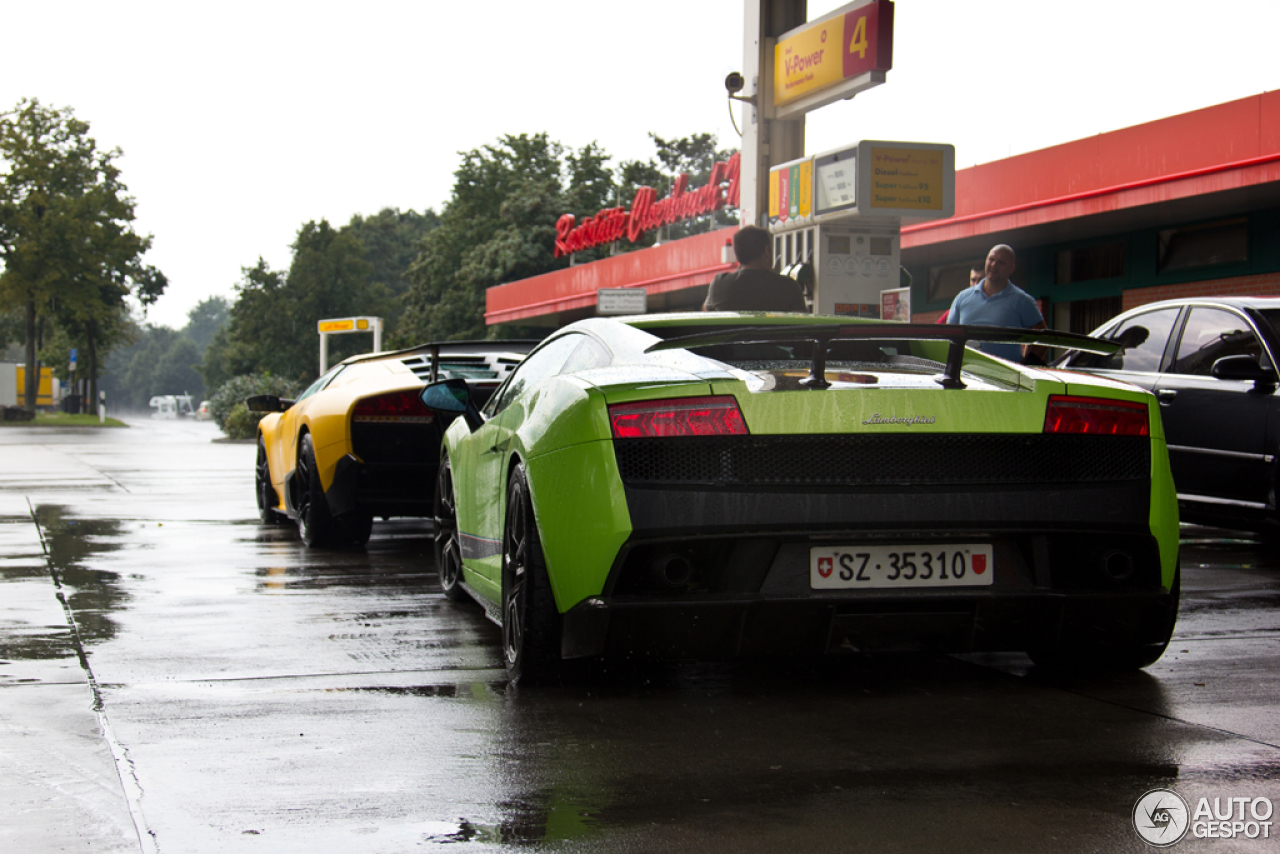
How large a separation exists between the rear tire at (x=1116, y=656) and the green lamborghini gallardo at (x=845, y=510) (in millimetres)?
49

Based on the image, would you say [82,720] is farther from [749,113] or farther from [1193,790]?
[749,113]

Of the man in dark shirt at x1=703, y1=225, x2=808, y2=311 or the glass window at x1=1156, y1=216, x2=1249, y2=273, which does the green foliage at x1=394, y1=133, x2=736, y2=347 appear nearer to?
the glass window at x1=1156, y1=216, x2=1249, y2=273

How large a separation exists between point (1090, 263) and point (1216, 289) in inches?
108

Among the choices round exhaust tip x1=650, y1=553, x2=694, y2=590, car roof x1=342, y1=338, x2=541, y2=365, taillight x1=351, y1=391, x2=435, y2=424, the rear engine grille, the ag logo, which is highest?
car roof x1=342, y1=338, x2=541, y2=365

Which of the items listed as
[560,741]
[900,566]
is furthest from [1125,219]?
[560,741]

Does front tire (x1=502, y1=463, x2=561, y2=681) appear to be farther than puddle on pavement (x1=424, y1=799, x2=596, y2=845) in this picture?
Yes

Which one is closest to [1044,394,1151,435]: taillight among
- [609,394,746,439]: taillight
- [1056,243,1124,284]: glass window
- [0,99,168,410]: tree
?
[609,394,746,439]: taillight

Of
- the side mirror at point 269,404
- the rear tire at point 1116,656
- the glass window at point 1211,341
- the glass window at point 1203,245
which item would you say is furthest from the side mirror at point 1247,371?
the glass window at point 1203,245

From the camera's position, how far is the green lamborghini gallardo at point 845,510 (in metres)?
3.99

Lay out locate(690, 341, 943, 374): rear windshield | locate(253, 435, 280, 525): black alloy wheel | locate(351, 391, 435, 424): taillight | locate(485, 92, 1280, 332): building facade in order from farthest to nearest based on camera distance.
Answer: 1. locate(485, 92, 1280, 332): building facade
2. locate(253, 435, 280, 525): black alloy wheel
3. locate(351, 391, 435, 424): taillight
4. locate(690, 341, 943, 374): rear windshield

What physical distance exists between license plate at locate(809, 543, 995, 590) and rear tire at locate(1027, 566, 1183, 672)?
1.52 ft

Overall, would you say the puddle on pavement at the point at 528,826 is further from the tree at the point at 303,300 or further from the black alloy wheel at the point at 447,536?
the tree at the point at 303,300

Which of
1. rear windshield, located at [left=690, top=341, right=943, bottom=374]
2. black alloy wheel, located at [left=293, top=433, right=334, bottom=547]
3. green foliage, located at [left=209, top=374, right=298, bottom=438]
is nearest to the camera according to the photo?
rear windshield, located at [left=690, top=341, right=943, bottom=374]

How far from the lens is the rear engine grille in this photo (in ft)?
13.1
